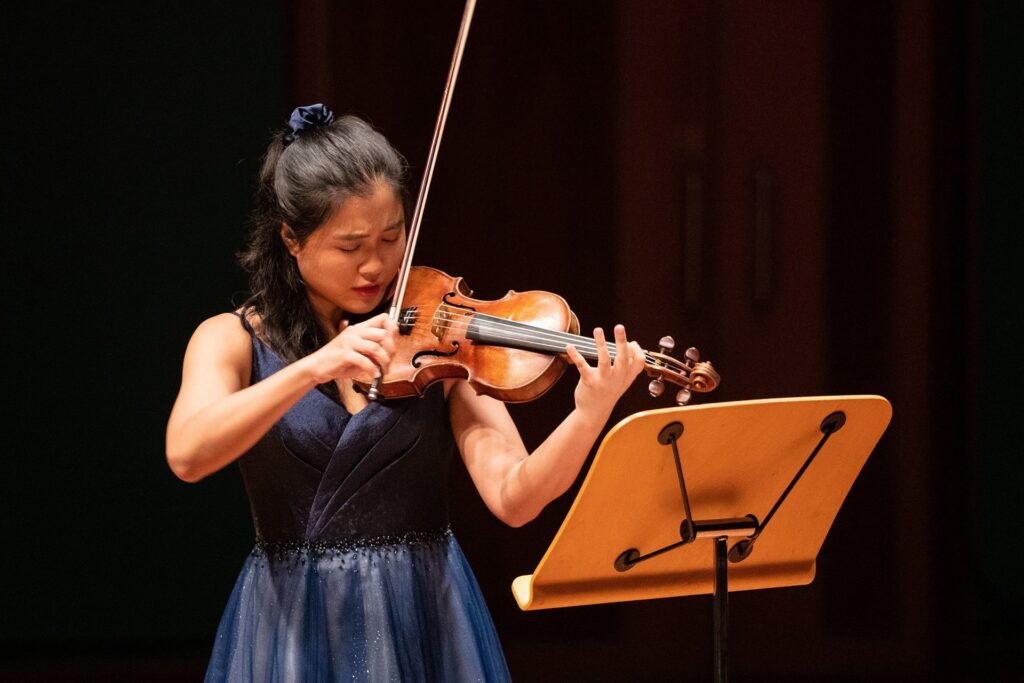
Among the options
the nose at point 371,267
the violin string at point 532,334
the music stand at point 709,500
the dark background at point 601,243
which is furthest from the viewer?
the dark background at point 601,243

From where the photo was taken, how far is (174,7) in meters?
2.92

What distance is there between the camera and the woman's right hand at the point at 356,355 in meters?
1.23

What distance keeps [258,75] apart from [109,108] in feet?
1.23

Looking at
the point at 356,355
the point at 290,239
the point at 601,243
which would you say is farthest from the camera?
the point at 601,243

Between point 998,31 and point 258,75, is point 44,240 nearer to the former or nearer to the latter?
point 258,75

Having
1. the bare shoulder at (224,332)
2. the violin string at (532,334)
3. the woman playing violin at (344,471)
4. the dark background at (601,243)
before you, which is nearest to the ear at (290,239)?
the woman playing violin at (344,471)

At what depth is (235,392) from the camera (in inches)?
53.7

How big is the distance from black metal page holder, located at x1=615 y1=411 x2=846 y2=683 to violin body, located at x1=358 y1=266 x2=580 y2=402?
0.21 metres

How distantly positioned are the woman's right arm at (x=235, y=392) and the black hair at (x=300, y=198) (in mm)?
92

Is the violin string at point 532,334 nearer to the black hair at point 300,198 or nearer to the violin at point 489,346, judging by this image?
the violin at point 489,346

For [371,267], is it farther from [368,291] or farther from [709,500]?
[709,500]

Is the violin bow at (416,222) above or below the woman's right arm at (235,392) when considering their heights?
above

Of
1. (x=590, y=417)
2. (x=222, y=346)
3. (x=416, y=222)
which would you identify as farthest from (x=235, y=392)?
(x=590, y=417)

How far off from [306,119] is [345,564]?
0.56 metres
